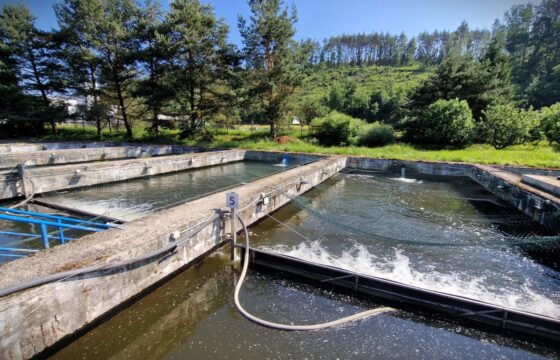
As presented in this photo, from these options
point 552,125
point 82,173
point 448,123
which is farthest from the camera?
point 448,123

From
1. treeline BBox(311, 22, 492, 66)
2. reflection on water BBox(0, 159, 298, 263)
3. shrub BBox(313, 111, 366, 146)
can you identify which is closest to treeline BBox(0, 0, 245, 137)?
shrub BBox(313, 111, 366, 146)

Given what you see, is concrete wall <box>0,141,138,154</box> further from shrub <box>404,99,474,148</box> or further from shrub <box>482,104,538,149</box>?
shrub <box>482,104,538,149</box>

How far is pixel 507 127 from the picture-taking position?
17.3m

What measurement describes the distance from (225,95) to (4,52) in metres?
18.6

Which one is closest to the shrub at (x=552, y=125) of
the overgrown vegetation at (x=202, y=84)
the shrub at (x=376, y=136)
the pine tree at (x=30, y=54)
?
the overgrown vegetation at (x=202, y=84)

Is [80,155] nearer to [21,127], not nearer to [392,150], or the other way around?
[21,127]

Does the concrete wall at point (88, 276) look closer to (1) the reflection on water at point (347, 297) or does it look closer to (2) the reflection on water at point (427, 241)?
(1) the reflection on water at point (347, 297)

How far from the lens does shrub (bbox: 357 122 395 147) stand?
20.2 metres

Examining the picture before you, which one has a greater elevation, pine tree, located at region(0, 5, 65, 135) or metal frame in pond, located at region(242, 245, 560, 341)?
pine tree, located at region(0, 5, 65, 135)

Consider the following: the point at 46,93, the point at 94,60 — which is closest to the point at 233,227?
the point at 94,60

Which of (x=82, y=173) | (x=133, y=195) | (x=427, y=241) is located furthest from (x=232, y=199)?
(x=82, y=173)

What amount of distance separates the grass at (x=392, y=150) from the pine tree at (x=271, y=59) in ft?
9.80

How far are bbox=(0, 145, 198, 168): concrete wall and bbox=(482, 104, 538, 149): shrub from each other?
19.7 meters

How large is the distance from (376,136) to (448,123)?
4552 millimetres
